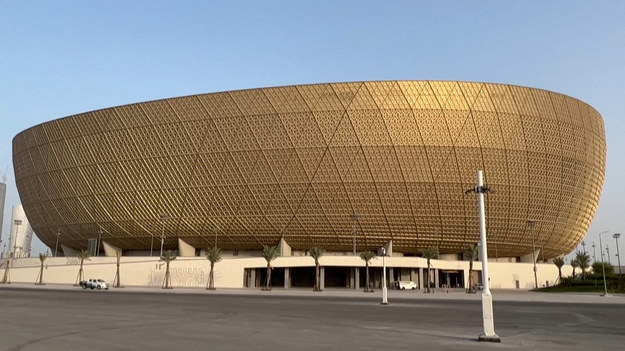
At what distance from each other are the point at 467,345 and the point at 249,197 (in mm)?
55924

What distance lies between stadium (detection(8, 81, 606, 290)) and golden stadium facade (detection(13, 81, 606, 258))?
0.56ft

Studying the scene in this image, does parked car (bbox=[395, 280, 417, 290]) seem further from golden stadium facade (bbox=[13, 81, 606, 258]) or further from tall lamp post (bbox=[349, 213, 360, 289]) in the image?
golden stadium facade (bbox=[13, 81, 606, 258])

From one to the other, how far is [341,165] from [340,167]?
288 millimetres

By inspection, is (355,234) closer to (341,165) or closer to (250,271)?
(341,165)

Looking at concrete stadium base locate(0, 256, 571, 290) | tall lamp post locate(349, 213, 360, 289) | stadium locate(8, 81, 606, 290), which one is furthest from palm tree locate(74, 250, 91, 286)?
tall lamp post locate(349, 213, 360, 289)

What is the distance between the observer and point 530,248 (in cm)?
7238

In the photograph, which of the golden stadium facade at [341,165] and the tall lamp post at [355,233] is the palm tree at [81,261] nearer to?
the golden stadium facade at [341,165]

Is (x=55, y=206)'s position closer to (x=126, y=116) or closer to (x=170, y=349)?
(x=126, y=116)

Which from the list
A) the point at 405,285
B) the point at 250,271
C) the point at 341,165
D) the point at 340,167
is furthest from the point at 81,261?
the point at 405,285

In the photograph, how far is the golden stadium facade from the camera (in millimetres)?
61719

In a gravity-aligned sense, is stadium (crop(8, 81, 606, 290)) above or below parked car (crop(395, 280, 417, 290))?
above

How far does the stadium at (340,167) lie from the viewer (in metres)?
61.8

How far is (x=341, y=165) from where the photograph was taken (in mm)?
61969

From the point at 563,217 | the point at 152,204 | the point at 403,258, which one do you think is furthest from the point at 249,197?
the point at 563,217
